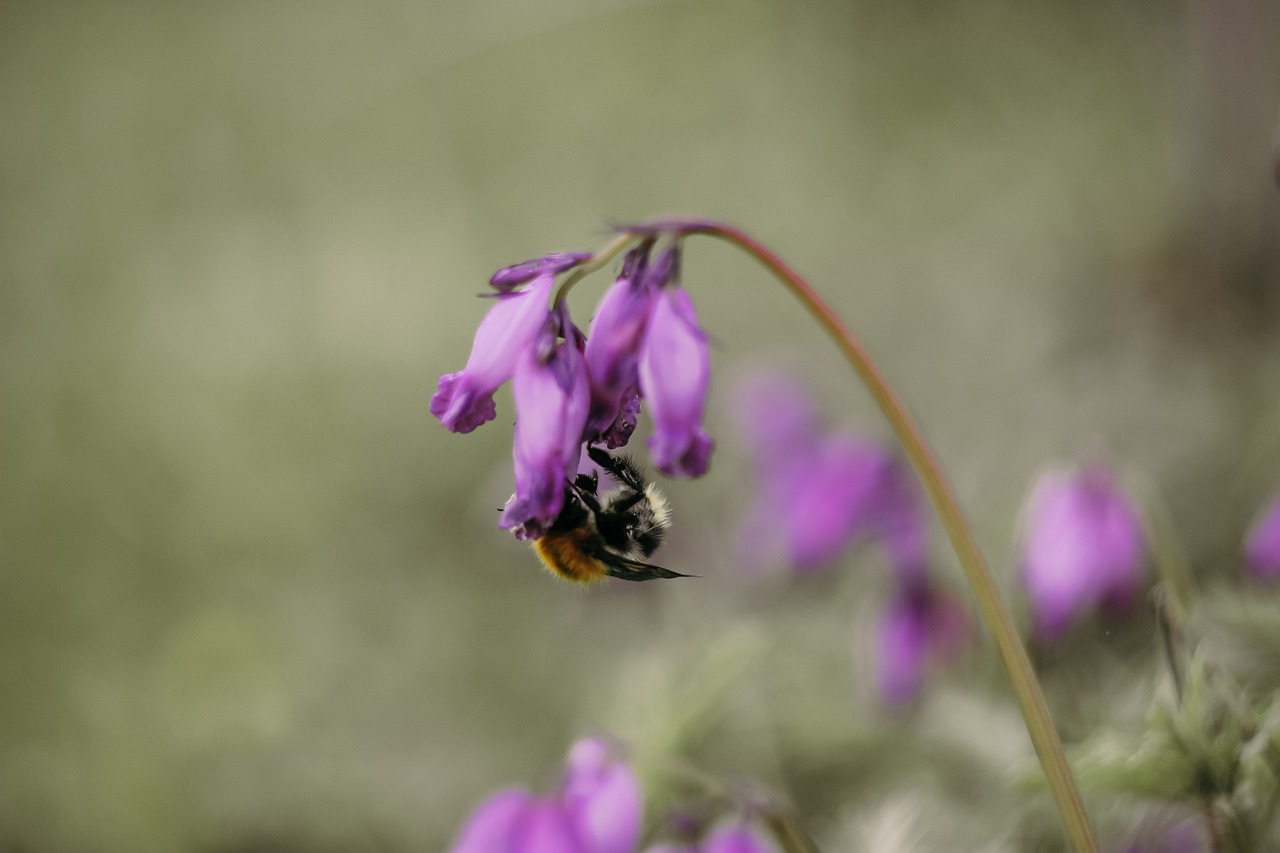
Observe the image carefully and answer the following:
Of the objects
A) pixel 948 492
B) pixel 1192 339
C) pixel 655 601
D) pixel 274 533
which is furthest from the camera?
pixel 274 533

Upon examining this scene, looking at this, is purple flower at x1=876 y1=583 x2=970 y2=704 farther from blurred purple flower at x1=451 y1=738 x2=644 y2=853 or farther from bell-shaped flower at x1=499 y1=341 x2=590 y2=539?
bell-shaped flower at x1=499 y1=341 x2=590 y2=539

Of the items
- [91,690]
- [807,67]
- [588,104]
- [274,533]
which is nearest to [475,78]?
[588,104]

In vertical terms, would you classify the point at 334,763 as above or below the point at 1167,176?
below

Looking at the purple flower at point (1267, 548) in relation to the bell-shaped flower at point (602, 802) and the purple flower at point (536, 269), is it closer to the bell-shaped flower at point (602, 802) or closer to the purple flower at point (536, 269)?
the bell-shaped flower at point (602, 802)

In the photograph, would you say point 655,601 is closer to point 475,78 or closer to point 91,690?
point 91,690

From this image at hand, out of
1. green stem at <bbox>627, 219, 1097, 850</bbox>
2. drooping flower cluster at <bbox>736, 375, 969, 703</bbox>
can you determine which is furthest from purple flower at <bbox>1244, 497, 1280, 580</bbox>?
green stem at <bbox>627, 219, 1097, 850</bbox>

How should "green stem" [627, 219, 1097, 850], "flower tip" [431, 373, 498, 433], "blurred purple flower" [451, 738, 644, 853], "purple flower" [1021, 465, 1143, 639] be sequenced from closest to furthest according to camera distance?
"green stem" [627, 219, 1097, 850]
"flower tip" [431, 373, 498, 433]
"blurred purple flower" [451, 738, 644, 853]
"purple flower" [1021, 465, 1143, 639]

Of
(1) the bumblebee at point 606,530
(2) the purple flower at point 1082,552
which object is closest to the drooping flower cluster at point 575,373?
(1) the bumblebee at point 606,530
